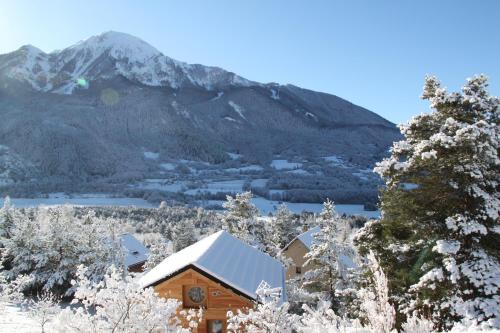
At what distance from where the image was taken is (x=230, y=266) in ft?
58.4

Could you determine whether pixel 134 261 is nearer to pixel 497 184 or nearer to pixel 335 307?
pixel 335 307

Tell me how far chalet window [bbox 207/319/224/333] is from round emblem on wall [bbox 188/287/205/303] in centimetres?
100

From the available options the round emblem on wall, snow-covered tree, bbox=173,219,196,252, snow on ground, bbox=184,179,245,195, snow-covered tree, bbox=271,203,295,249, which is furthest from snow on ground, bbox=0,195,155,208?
the round emblem on wall

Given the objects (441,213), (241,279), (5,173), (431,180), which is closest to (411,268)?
(441,213)

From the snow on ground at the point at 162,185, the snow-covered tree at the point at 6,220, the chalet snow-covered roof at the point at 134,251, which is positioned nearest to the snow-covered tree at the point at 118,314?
the snow-covered tree at the point at 6,220

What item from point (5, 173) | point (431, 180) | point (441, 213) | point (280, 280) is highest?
point (431, 180)

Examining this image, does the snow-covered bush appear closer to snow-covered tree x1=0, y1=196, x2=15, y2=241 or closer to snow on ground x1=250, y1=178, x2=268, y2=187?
snow-covered tree x1=0, y1=196, x2=15, y2=241

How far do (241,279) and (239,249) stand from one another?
163 inches

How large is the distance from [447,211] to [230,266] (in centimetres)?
971

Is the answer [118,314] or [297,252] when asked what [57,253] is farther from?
[297,252]

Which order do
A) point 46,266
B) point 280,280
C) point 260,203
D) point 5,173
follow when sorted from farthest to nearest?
point 5,173 → point 260,203 → point 46,266 → point 280,280

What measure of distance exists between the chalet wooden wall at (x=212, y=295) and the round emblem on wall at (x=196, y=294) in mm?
341

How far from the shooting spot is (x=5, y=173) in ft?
610

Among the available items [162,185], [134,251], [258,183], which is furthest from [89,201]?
[134,251]
